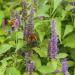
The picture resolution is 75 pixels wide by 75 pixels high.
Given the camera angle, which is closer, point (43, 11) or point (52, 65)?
point (52, 65)

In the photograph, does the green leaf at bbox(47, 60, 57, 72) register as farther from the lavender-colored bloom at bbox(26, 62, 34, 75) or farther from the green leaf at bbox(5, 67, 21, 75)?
the green leaf at bbox(5, 67, 21, 75)

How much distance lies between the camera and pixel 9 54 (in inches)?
117

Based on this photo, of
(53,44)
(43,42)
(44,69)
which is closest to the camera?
(53,44)

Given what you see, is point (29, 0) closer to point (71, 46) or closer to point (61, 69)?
point (71, 46)

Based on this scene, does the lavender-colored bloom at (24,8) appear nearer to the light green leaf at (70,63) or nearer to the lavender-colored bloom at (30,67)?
the lavender-colored bloom at (30,67)

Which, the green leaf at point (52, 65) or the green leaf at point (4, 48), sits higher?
Answer: the green leaf at point (4, 48)

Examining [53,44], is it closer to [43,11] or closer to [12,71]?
[12,71]

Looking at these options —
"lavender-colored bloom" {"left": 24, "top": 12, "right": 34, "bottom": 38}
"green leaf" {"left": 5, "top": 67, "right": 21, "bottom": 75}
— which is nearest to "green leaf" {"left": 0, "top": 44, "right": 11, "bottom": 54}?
"green leaf" {"left": 5, "top": 67, "right": 21, "bottom": 75}

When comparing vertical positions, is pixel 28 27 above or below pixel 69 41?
above

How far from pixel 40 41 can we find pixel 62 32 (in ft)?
1.02

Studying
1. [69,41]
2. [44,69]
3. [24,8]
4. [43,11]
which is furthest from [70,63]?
[24,8]

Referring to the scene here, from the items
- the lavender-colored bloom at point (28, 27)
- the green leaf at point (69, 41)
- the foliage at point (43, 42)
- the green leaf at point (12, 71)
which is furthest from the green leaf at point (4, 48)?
the green leaf at point (69, 41)

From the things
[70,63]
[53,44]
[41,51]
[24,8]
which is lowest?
Result: [70,63]

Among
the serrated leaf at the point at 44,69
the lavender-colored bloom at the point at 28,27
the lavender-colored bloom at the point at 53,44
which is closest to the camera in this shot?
the lavender-colored bloom at the point at 53,44
